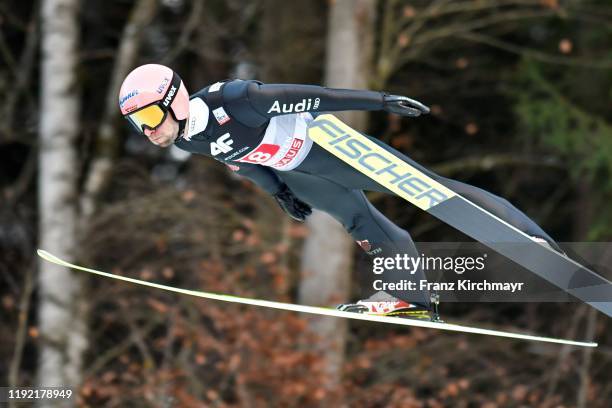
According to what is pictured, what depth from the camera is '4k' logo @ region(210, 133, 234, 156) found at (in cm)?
412

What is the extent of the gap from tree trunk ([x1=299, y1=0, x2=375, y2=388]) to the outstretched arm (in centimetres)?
381

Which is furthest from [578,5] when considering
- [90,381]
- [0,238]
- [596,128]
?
[0,238]

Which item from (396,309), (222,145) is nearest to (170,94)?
(222,145)

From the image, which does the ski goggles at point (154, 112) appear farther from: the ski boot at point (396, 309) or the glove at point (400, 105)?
the ski boot at point (396, 309)

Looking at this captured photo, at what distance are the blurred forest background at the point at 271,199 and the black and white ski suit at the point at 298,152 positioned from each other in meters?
3.30

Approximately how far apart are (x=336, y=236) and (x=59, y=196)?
2.27m

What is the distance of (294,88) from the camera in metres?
3.96

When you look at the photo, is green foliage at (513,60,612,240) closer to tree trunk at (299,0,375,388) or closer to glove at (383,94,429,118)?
tree trunk at (299,0,375,388)

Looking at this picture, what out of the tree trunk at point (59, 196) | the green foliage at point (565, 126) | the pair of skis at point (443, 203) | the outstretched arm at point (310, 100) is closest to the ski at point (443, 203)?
the pair of skis at point (443, 203)

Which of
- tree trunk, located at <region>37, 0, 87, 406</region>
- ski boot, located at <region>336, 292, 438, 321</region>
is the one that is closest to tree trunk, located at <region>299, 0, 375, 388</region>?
tree trunk, located at <region>37, 0, 87, 406</region>

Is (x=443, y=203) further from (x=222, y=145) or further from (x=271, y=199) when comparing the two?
(x=271, y=199)

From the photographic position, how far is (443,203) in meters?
4.38

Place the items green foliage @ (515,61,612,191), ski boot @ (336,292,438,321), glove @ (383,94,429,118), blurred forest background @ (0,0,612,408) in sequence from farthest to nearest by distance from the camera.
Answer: green foliage @ (515,61,612,191), blurred forest background @ (0,0,612,408), ski boot @ (336,292,438,321), glove @ (383,94,429,118)

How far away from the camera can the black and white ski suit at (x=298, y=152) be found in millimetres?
3967
